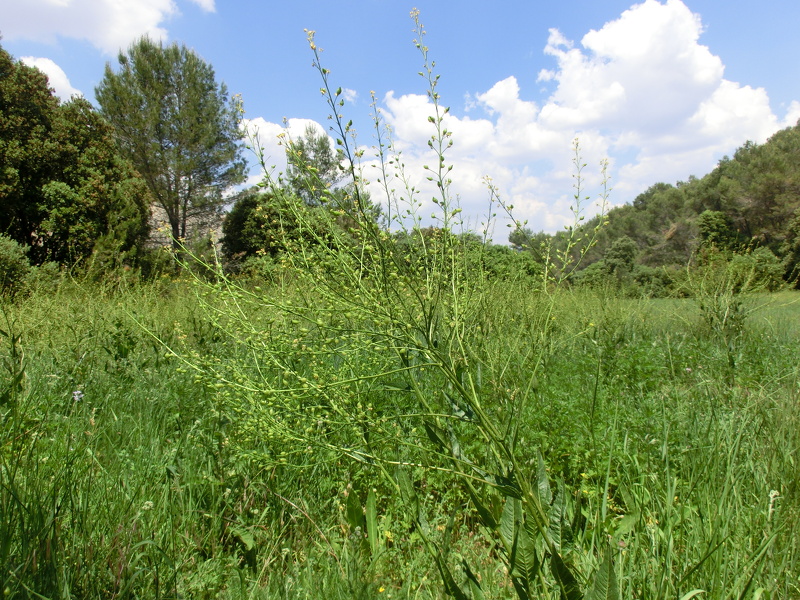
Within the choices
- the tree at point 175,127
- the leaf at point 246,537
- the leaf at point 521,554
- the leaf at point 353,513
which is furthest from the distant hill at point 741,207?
the leaf at point 521,554

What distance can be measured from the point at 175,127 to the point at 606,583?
3021 centimetres

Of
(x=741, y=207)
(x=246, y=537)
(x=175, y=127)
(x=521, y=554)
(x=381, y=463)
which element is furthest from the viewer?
(x=741, y=207)

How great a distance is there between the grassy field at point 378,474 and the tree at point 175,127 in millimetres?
25153

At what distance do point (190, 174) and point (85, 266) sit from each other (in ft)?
55.6

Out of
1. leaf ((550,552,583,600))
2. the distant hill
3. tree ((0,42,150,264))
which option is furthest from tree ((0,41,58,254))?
the distant hill

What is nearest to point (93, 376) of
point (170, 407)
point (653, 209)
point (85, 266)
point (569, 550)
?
point (170, 407)

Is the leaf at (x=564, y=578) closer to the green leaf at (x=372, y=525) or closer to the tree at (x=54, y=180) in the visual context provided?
the green leaf at (x=372, y=525)

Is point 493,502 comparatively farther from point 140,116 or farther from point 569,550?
point 140,116

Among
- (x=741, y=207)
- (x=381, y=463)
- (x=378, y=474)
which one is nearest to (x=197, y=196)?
(x=378, y=474)

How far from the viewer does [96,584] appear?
4.91 ft

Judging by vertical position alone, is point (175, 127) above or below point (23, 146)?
above

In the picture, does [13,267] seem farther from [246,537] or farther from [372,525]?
[372,525]

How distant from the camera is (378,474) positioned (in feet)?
8.55

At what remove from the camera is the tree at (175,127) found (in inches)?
998
